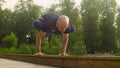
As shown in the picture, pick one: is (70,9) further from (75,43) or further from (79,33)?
(75,43)

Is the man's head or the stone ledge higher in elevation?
the man's head

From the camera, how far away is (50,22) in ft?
16.6

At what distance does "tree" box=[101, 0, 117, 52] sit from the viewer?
109 ft

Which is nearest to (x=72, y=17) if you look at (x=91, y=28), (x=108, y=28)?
(x=91, y=28)

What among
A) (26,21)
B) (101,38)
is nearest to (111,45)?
(101,38)

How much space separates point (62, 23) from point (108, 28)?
2919 cm

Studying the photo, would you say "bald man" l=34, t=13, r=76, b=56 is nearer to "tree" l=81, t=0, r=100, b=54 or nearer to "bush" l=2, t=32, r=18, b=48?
"bush" l=2, t=32, r=18, b=48

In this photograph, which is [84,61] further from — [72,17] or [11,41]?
[72,17]

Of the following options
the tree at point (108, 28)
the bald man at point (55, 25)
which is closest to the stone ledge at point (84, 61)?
the bald man at point (55, 25)

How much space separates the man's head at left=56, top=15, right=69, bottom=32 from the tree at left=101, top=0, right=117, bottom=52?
28361 millimetres

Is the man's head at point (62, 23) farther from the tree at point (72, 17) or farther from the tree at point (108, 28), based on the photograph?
the tree at point (108, 28)

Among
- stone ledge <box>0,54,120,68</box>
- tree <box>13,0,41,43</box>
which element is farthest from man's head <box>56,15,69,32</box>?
tree <box>13,0,41,43</box>

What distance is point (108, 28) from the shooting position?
33406 millimetres

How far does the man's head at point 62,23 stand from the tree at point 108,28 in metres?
28.4
